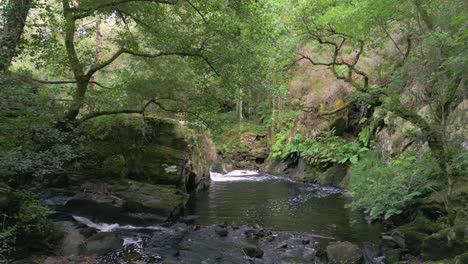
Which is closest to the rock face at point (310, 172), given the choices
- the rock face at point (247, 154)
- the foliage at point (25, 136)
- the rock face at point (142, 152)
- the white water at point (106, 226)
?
the rock face at point (247, 154)

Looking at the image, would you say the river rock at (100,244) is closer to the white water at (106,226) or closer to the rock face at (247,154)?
the white water at (106,226)

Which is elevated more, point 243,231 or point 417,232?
point 417,232

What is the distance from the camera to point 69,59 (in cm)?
922

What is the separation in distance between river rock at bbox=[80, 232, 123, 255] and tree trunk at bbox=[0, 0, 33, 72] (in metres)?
3.87

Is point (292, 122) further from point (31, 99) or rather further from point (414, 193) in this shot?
point (31, 99)

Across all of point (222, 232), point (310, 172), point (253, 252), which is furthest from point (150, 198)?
point (310, 172)

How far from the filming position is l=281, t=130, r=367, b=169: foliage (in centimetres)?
1702

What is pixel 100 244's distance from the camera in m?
7.75

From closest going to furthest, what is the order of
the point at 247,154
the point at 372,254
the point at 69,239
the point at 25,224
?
the point at 25,224, the point at 372,254, the point at 69,239, the point at 247,154

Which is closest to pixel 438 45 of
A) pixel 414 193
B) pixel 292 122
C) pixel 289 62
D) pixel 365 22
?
pixel 365 22

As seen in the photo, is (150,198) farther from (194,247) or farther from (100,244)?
(100,244)

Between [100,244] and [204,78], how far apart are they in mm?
4999

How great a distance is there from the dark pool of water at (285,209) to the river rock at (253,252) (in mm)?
2032

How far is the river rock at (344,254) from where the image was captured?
279 inches
